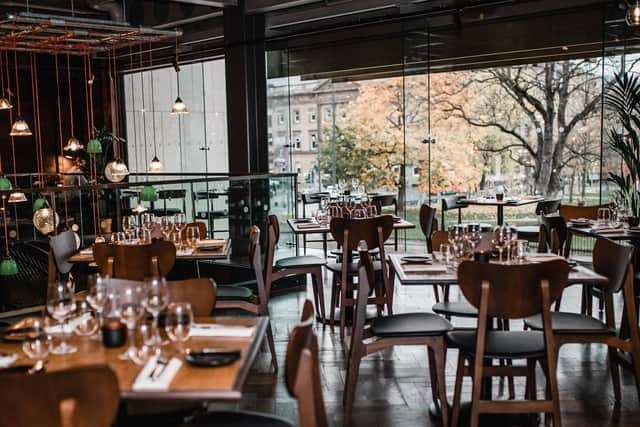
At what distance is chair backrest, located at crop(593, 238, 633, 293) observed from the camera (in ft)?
13.2

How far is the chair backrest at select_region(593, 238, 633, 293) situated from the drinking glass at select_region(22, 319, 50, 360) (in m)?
3.12

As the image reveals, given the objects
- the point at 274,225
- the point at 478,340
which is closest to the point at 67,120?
the point at 274,225

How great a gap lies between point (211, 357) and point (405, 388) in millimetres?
2335

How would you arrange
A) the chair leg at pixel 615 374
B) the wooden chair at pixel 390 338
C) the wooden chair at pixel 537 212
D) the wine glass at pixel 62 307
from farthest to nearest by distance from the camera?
the wooden chair at pixel 537 212 < the chair leg at pixel 615 374 < the wooden chair at pixel 390 338 < the wine glass at pixel 62 307

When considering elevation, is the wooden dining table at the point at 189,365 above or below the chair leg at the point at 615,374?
above

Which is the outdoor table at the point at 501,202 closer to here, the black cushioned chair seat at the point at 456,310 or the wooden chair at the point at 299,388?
the black cushioned chair seat at the point at 456,310

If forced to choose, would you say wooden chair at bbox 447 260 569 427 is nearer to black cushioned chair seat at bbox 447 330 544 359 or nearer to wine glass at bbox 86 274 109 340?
black cushioned chair seat at bbox 447 330 544 359

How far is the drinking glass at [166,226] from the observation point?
18.4 feet

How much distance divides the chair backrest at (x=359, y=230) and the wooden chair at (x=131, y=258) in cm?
165

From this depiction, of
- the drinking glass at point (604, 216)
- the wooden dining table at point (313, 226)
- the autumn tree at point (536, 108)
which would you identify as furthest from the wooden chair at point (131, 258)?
the autumn tree at point (536, 108)

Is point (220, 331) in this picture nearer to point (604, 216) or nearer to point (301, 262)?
point (301, 262)

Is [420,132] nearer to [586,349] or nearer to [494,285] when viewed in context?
[586,349]

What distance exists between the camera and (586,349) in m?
5.50

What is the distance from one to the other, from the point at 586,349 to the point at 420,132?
5708 millimetres
